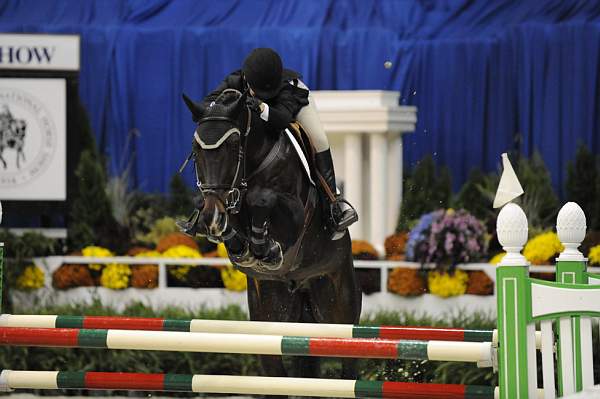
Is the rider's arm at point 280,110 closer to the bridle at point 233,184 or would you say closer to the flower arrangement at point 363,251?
the bridle at point 233,184

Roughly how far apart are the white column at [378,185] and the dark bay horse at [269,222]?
9.70 ft

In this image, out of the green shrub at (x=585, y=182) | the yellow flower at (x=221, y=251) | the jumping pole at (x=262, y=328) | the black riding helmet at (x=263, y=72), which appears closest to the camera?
the jumping pole at (x=262, y=328)

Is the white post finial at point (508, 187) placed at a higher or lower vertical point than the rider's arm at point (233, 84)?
lower

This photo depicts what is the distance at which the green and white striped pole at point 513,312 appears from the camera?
150 inches

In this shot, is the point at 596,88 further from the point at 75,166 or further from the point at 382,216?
the point at 75,166

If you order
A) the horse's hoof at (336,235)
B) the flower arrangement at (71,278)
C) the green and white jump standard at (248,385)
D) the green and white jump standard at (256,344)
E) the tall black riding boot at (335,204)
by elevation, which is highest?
the tall black riding boot at (335,204)

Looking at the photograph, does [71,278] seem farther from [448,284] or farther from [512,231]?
[512,231]

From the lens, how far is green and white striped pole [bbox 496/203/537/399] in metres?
3.81

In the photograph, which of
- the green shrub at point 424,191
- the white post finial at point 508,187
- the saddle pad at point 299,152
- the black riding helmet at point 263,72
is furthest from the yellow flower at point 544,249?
the white post finial at point 508,187

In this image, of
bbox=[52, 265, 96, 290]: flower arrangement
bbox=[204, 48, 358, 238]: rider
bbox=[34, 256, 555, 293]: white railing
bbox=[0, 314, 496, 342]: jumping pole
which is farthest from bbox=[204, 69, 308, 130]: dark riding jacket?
bbox=[52, 265, 96, 290]: flower arrangement

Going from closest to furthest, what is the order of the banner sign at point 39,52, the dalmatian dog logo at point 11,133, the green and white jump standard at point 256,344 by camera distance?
1. the green and white jump standard at point 256,344
2. the banner sign at point 39,52
3. the dalmatian dog logo at point 11,133

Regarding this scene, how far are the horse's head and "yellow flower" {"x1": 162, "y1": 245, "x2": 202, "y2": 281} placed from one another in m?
3.77

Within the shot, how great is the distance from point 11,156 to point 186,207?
4.68 feet

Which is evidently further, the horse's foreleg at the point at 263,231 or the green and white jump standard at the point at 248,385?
the horse's foreleg at the point at 263,231
